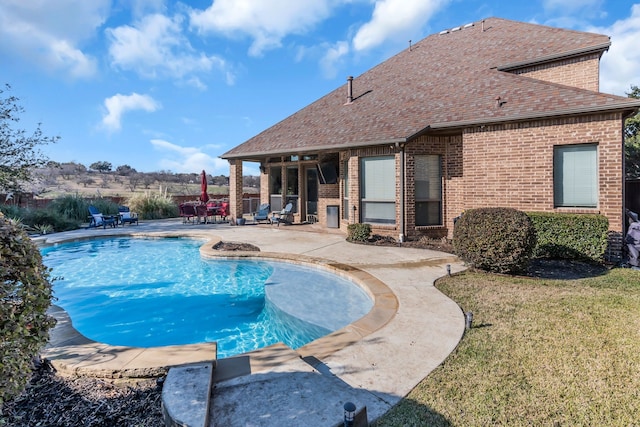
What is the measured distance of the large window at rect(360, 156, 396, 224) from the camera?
10656 millimetres

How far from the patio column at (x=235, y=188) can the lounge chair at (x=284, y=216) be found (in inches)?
71.2

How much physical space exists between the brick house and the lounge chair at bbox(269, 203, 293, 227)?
1.93ft

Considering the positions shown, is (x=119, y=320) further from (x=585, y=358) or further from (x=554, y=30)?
(x=554, y=30)

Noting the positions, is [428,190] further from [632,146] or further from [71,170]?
[71,170]

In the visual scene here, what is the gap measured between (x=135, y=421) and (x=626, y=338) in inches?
203

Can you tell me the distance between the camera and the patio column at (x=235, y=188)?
15750 millimetres

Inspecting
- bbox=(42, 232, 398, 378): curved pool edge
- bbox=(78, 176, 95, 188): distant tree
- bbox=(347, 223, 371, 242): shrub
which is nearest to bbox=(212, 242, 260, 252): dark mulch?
bbox=(347, 223, 371, 242): shrub

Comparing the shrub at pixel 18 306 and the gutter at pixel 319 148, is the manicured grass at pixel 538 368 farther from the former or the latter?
the gutter at pixel 319 148

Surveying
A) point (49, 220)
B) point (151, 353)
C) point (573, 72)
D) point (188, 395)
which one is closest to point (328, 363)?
point (188, 395)

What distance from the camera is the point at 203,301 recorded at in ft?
22.0

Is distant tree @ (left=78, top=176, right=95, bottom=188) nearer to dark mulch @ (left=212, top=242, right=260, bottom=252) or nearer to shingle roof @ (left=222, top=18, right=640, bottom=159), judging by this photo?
shingle roof @ (left=222, top=18, right=640, bottom=159)

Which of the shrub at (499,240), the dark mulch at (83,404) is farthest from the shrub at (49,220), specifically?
the shrub at (499,240)

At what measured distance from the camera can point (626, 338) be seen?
153 inches

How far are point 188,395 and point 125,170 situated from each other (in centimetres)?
5594
